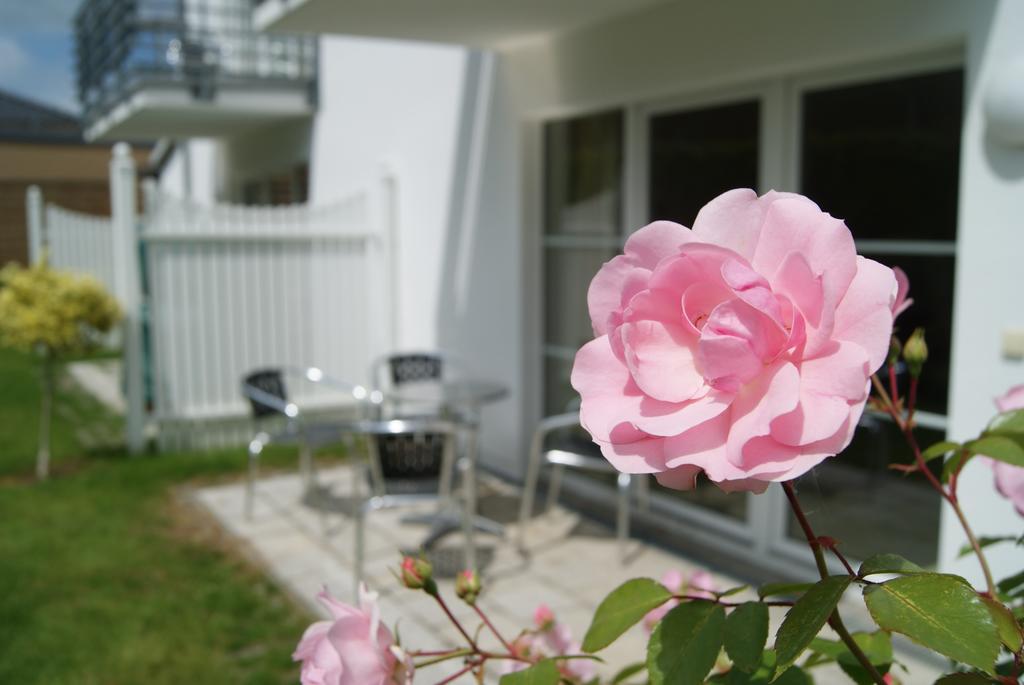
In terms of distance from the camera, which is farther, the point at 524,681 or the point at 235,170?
the point at 235,170

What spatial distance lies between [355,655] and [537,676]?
147 mm

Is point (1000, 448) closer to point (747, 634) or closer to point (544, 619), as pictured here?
point (747, 634)

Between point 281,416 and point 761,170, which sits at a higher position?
point 761,170

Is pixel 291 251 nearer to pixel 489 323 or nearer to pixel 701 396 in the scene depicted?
pixel 489 323

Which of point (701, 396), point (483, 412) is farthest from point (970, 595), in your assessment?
point (483, 412)

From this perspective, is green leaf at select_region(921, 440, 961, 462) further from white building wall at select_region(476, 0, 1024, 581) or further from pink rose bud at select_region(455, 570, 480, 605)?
white building wall at select_region(476, 0, 1024, 581)

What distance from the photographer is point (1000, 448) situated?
33.9 inches

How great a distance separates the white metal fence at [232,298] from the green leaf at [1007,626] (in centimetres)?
715

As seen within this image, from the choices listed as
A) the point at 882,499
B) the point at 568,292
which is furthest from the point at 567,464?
Answer: the point at 882,499

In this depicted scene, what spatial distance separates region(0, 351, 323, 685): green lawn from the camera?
3756 mm

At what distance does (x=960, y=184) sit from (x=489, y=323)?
3.62m

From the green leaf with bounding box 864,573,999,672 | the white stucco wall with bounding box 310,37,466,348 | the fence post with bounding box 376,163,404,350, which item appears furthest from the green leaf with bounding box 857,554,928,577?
the fence post with bounding box 376,163,404,350

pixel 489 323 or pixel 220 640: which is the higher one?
pixel 489 323

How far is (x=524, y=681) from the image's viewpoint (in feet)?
2.46
